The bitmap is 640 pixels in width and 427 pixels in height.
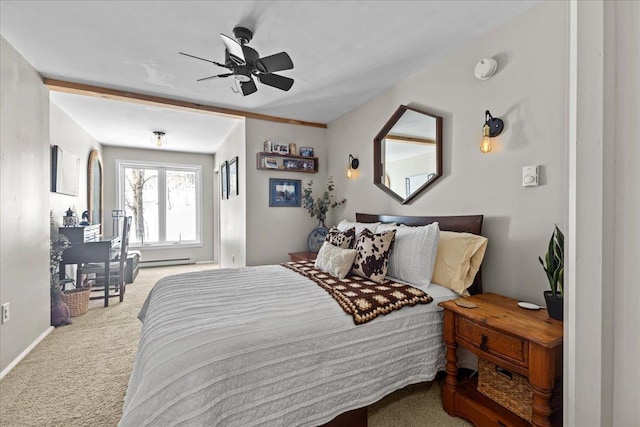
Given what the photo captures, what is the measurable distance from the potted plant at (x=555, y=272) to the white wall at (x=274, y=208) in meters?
2.59

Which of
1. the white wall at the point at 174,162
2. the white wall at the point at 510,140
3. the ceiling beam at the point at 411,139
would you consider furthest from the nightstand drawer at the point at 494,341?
the white wall at the point at 174,162

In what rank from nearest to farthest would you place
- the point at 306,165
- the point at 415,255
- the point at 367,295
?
the point at 367,295
the point at 415,255
the point at 306,165

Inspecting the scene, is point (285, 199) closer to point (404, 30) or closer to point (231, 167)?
point (231, 167)

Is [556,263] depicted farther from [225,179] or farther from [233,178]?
[225,179]

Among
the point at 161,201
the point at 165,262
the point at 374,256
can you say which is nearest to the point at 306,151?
the point at 374,256

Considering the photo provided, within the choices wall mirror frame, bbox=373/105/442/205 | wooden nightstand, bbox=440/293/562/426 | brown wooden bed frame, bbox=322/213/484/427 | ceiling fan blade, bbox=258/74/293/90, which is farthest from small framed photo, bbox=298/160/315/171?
wooden nightstand, bbox=440/293/562/426

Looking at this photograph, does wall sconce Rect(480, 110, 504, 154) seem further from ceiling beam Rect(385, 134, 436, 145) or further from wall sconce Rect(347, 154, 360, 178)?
wall sconce Rect(347, 154, 360, 178)

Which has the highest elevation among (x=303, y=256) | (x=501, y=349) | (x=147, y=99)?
(x=147, y=99)

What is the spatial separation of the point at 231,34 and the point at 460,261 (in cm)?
229

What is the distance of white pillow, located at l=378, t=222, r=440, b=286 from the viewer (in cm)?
197

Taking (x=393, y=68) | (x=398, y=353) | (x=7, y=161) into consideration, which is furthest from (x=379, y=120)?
(x=7, y=161)

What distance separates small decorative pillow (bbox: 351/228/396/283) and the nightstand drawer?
2.01 ft

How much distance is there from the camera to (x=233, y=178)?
4.37 meters

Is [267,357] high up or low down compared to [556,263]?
down
